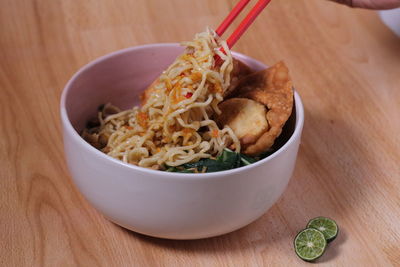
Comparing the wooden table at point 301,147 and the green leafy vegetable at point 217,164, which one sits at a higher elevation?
the green leafy vegetable at point 217,164

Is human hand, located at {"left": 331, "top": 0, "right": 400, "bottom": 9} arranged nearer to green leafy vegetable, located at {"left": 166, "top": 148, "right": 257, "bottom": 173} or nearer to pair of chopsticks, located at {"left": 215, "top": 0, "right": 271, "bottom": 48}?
pair of chopsticks, located at {"left": 215, "top": 0, "right": 271, "bottom": 48}

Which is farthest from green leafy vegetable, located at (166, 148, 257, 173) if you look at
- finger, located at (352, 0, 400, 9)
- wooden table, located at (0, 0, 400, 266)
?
finger, located at (352, 0, 400, 9)

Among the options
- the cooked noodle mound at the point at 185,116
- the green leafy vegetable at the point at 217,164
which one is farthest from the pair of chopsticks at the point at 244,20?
the green leafy vegetable at the point at 217,164

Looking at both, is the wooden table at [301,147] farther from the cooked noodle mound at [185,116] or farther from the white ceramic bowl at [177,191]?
the cooked noodle mound at [185,116]

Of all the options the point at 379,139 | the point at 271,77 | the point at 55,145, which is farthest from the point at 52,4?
the point at 379,139

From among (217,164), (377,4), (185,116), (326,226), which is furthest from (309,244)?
(377,4)

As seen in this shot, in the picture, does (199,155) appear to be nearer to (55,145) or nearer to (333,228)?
(333,228)

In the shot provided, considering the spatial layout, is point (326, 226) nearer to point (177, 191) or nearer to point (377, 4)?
point (177, 191)
